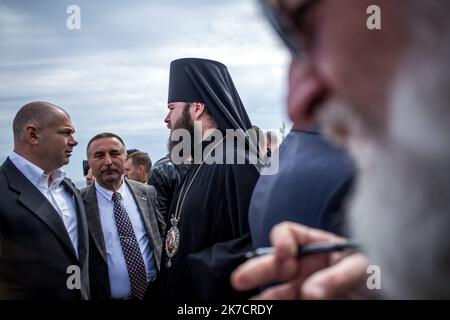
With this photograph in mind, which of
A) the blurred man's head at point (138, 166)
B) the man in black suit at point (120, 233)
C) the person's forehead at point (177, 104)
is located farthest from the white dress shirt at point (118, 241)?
the blurred man's head at point (138, 166)

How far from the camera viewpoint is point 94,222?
2.98 metres

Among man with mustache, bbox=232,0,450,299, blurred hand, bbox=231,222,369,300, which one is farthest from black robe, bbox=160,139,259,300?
man with mustache, bbox=232,0,450,299

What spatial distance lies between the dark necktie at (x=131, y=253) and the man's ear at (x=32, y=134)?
2.14 feet

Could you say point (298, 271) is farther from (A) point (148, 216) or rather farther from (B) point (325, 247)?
(A) point (148, 216)

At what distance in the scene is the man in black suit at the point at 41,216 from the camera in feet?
7.73

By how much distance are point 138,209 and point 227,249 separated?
3.54ft

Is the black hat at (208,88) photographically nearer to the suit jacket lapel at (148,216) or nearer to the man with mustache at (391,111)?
the suit jacket lapel at (148,216)

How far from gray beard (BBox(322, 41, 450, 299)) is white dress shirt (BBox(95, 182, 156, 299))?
256 cm

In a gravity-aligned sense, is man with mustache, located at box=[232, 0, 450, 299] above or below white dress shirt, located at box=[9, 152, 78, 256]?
above

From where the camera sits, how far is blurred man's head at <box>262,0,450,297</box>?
464 millimetres

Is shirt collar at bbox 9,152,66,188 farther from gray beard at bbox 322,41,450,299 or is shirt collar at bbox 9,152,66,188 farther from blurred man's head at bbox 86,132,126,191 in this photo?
gray beard at bbox 322,41,450,299

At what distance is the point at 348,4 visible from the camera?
52cm

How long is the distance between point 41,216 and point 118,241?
65cm
